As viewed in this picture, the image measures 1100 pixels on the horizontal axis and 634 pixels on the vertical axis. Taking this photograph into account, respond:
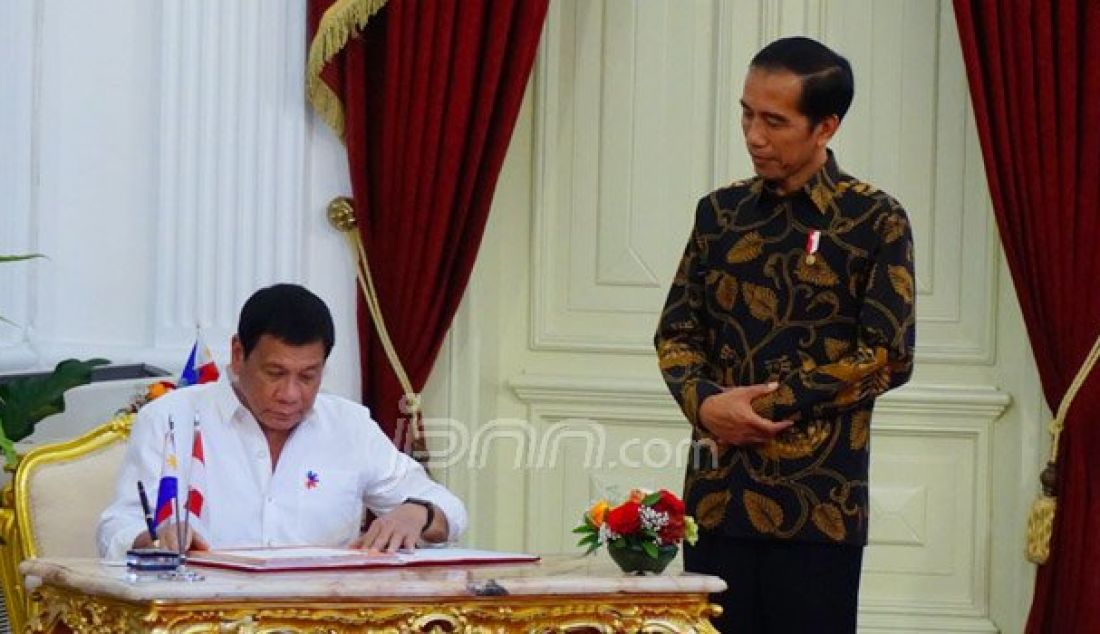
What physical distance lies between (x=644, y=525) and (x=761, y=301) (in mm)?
589

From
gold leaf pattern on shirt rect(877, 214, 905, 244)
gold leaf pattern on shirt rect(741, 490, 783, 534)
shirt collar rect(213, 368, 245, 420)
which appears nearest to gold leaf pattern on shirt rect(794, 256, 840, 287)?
gold leaf pattern on shirt rect(877, 214, 905, 244)

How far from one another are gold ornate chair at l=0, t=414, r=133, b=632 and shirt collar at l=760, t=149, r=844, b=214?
1389 millimetres

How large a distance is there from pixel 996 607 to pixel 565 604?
3158 mm

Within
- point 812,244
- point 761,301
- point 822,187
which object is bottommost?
point 761,301

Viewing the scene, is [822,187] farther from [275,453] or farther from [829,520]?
[275,453]

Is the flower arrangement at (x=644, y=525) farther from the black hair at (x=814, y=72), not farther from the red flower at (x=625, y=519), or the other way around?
the black hair at (x=814, y=72)

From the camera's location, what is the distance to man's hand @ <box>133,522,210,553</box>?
292 centimetres

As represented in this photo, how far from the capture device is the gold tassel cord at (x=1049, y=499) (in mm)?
5316

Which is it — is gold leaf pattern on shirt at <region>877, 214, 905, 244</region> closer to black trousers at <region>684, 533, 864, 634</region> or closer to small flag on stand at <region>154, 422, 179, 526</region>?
black trousers at <region>684, 533, 864, 634</region>

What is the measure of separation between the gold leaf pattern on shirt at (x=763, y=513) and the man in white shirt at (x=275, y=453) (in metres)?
0.53

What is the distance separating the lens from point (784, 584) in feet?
11.0

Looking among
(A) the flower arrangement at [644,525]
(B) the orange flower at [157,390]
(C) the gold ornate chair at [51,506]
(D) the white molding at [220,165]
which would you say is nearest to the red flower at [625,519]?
(A) the flower arrangement at [644,525]

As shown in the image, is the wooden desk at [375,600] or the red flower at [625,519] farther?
the red flower at [625,519]

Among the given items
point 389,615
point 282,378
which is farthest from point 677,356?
point 389,615
